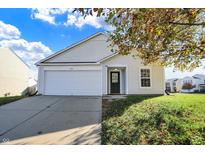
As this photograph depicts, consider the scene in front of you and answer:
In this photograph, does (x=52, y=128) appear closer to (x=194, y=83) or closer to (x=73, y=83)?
(x=73, y=83)

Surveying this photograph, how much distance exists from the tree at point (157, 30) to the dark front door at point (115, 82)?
6283mm

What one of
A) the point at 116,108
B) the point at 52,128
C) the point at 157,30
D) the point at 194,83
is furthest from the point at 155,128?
the point at 194,83

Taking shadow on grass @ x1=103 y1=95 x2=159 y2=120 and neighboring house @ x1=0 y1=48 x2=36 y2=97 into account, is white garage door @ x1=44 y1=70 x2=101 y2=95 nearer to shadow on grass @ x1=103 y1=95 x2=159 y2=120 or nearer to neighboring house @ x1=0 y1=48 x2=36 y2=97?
shadow on grass @ x1=103 y1=95 x2=159 y2=120

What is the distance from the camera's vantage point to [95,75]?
1595 cm

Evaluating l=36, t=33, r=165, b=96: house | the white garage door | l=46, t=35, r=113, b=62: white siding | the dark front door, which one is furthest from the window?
l=46, t=35, r=113, b=62: white siding

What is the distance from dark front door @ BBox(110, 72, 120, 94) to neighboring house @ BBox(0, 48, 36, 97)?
10509mm

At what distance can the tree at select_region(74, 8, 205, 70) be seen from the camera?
554cm

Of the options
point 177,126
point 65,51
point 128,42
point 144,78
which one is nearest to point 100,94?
point 144,78

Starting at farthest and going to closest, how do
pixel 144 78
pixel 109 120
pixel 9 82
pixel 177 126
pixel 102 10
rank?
pixel 9 82, pixel 144 78, pixel 109 120, pixel 177 126, pixel 102 10

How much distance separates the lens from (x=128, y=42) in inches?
305

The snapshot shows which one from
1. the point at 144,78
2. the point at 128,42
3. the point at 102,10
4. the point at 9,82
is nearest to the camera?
the point at 102,10

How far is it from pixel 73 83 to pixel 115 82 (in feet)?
10.6
